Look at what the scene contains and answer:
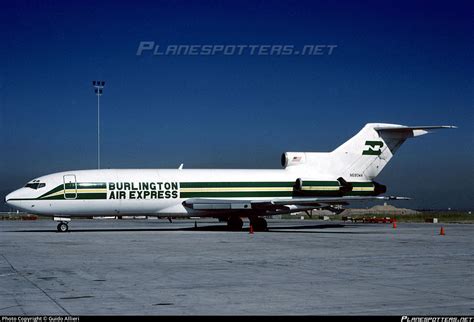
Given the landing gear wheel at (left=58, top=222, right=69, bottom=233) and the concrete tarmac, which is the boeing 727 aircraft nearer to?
the landing gear wheel at (left=58, top=222, right=69, bottom=233)

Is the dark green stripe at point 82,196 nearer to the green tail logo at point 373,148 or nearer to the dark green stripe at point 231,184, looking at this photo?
the dark green stripe at point 231,184

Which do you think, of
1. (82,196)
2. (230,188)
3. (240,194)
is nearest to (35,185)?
(82,196)

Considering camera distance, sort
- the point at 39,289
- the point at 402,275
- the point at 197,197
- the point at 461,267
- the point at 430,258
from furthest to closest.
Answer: the point at 197,197
the point at 430,258
the point at 461,267
the point at 402,275
the point at 39,289

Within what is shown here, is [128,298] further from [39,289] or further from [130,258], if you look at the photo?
[130,258]

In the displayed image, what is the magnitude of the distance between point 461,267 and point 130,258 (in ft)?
30.3

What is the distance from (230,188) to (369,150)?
10.1 meters

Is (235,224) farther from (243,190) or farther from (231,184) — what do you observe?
(231,184)

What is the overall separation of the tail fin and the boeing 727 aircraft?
67 millimetres

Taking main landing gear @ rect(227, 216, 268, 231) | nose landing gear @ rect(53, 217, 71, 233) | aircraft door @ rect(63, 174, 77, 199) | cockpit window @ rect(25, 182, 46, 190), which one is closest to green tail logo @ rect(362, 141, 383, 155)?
main landing gear @ rect(227, 216, 268, 231)

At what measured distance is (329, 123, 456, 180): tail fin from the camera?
40.9 meters

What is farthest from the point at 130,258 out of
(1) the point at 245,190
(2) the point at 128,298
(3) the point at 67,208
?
(1) the point at 245,190

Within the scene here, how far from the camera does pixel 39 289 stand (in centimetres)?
1156

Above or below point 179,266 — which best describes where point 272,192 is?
above

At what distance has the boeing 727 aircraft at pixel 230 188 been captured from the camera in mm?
34656
